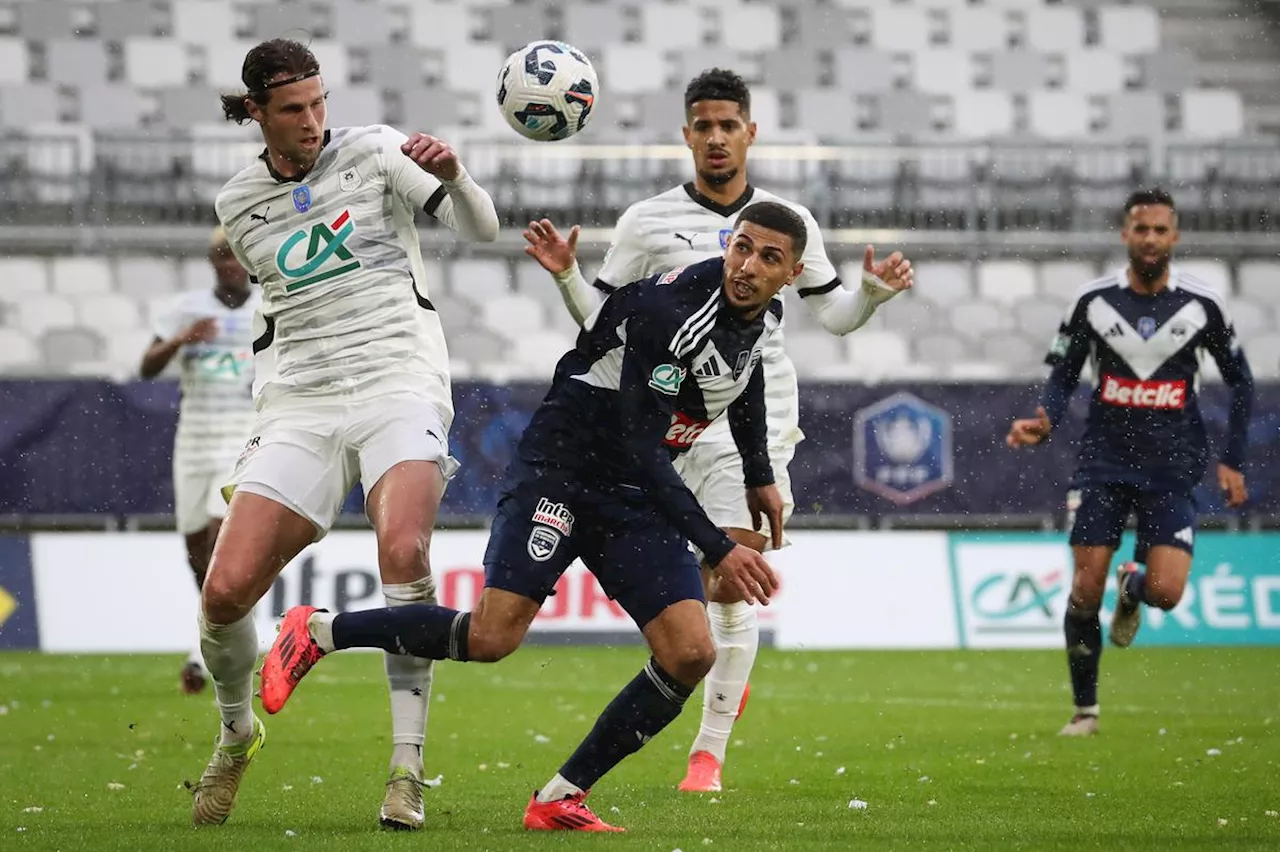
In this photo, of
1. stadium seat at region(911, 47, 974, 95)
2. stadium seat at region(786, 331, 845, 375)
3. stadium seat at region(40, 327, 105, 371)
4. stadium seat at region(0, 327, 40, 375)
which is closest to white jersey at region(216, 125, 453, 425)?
stadium seat at region(0, 327, 40, 375)

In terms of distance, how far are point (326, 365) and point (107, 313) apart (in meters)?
13.7

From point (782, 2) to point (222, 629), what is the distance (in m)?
18.5

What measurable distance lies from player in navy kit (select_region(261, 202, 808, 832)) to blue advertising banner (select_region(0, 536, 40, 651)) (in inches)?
385

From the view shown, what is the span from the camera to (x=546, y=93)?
6965mm

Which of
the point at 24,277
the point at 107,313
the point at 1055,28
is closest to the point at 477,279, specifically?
the point at 107,313

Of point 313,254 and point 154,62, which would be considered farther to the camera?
point 154,62

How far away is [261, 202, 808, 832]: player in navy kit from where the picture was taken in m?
5.78

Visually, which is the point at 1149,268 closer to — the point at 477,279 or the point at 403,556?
the point at 403,556

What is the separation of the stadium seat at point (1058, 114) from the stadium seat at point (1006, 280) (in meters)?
3.14

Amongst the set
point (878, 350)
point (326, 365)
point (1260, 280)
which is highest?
point (326, 365)

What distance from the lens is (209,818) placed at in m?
6.16

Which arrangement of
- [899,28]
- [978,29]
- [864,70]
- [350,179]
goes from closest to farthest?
1. [350,179]
2. [864,70]
3. [899,28]
4. [978,29]

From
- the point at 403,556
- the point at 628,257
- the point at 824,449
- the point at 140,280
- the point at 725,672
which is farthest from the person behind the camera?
the point at 140,280

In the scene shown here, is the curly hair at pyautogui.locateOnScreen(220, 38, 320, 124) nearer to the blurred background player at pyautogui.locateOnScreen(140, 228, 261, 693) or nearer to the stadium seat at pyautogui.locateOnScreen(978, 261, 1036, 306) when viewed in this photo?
the blurred background player at pyautogui.locateOnScreen(140, 228, 261, 693)
